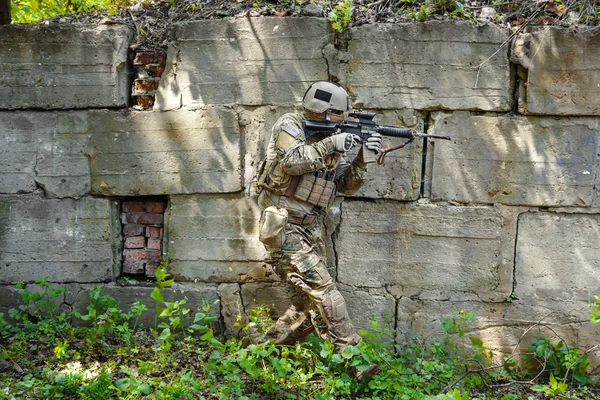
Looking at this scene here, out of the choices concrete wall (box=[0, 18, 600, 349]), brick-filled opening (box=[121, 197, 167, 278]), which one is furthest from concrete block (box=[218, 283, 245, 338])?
brick-filled opening (box=[121, 197, 167, 278])

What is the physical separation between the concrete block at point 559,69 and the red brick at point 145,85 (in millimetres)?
2651

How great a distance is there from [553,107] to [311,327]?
91.3 inches

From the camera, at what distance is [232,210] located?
15.0 feet

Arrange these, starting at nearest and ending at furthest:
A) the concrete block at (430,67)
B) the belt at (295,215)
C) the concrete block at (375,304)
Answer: the belt at (295,215), the concrete block at (430,67), the concrete block at (375,304)

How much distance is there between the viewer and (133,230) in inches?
188

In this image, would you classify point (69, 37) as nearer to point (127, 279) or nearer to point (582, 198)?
point (127, 279)

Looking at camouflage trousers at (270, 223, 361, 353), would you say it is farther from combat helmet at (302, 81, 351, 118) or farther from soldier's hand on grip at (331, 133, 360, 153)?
combat helmet at (302, 81, 351, 118)

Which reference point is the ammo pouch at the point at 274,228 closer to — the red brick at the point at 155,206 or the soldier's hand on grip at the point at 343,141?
the soldier's hand on grip at the point at 343,141

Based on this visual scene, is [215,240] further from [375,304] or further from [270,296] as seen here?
[375,304]

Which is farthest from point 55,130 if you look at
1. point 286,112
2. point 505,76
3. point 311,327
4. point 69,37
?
point 505,76

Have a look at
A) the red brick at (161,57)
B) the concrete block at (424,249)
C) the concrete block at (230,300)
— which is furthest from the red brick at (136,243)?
the concrete block at (424,249)

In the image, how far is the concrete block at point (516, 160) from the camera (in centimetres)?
432

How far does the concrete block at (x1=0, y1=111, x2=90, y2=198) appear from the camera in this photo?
4590mm

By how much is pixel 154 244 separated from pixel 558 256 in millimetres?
3071
